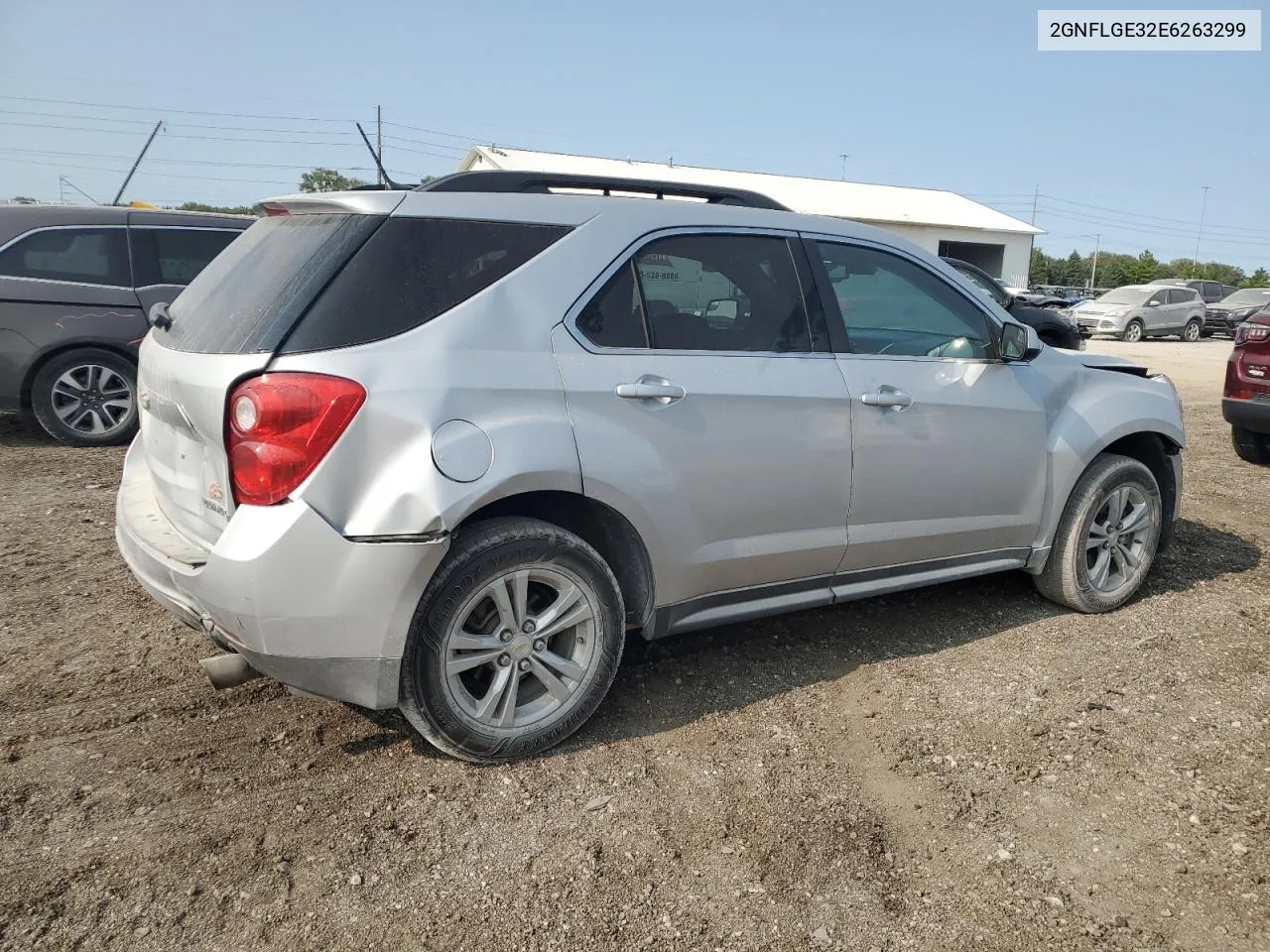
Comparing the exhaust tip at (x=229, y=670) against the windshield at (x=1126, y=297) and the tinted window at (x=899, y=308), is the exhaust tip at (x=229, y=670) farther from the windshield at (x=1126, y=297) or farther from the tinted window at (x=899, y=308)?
the windshield at (x=1126, y=297)

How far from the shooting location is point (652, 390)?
318 centimetres

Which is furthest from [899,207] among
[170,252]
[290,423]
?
[290,423]

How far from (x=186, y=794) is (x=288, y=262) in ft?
5.38

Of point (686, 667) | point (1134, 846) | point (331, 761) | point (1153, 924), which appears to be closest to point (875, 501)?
point (686, 667)

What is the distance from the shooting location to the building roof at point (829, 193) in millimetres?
31766

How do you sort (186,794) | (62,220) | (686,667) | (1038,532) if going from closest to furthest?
(186,794), (686,667), (1038,532), (62,220)

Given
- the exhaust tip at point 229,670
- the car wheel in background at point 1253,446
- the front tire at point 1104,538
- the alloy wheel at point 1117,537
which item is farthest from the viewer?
the car wheel in background at point 1253,446

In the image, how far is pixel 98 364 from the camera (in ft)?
25.1

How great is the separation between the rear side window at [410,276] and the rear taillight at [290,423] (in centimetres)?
13

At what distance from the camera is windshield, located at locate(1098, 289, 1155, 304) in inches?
1072

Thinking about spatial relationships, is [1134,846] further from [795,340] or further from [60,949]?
[60,949]

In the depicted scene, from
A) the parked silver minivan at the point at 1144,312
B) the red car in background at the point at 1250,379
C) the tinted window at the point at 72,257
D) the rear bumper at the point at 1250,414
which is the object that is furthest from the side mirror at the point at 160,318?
the parked silver minivan at the point at 1144,312

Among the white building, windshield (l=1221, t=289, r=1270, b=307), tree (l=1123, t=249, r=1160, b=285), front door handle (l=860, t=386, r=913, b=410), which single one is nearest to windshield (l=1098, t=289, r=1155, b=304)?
windshield (l=1221, t=289, r=1270, b=307)

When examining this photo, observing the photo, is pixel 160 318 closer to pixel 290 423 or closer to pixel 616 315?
pixel 290 423
